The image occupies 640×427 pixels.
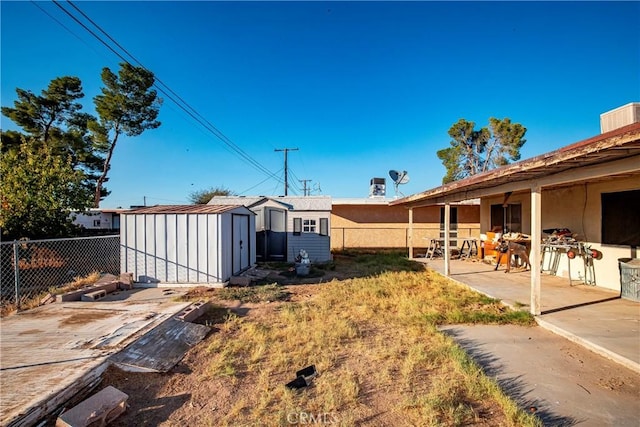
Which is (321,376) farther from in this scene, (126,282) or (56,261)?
(56,261)

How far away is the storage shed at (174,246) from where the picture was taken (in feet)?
26.3

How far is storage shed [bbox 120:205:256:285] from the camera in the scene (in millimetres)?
8016

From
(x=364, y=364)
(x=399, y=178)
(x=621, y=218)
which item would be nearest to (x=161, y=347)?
(x=364, y=364)

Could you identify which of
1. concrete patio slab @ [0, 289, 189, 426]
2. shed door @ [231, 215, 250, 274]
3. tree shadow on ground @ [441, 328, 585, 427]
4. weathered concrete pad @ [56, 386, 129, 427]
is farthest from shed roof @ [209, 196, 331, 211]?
weathered concrete pad @ [56, 386, 129, 427]

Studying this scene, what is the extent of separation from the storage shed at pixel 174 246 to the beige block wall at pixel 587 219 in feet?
28.2

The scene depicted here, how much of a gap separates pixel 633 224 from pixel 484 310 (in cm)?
352

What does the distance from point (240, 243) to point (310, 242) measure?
3963 mm

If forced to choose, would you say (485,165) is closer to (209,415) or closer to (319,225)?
(319,225)

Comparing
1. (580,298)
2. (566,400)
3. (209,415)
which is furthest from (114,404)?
(580,298)

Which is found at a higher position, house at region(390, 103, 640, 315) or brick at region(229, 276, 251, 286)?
house at region(390, 103, 640, 315)

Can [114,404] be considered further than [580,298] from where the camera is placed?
No

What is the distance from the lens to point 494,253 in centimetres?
1158

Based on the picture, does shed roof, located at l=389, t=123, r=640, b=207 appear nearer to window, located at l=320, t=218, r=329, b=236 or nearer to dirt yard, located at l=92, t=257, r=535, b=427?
dirt yard, located at l=92, t=257, r=535, b=427

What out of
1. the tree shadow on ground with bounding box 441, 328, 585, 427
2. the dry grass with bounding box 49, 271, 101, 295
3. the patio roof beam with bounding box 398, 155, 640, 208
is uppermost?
the patio roof beam with bounding box 398, 155, 640, 208
